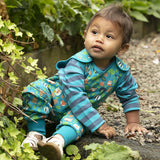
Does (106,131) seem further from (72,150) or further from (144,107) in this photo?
(144,107)

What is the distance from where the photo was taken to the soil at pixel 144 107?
2334mm

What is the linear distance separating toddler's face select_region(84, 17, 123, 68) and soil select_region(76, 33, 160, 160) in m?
0.64

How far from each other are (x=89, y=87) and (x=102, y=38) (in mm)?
398

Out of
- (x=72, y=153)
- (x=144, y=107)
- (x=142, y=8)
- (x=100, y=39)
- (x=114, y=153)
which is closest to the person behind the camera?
(x=114, y=153)

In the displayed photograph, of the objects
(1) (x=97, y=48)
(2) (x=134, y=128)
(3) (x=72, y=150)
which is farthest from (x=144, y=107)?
(3) (x=72, y=150)

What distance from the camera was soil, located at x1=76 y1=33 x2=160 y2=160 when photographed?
2.33 metres

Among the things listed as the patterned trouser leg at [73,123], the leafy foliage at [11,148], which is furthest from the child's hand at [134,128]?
the leafy foliage at [11,148]

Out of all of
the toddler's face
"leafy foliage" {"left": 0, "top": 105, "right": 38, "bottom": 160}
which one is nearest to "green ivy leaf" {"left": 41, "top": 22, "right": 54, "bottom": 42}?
the toddler's face

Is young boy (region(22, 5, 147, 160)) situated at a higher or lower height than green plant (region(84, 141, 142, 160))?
higher

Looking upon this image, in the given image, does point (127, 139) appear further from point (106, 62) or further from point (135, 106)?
point (106, 62)

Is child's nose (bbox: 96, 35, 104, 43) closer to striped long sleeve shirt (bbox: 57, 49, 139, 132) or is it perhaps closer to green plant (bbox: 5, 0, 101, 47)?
striped long sleeve shirt (bbox: 57, 49, 139, 132)

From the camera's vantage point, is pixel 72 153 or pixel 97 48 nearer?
pixel 72 153

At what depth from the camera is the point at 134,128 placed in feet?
8.57

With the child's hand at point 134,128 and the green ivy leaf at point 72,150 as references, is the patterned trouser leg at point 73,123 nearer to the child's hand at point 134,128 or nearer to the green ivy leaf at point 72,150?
the green ivy leaf at point 72,150
